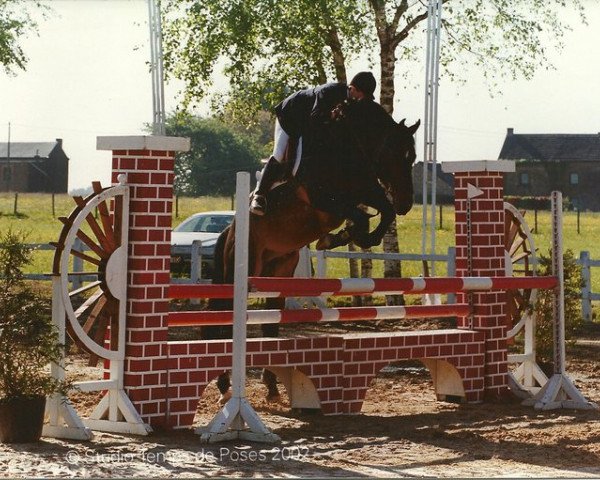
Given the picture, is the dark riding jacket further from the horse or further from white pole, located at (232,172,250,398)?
white pole, located at (232,172,250,398)

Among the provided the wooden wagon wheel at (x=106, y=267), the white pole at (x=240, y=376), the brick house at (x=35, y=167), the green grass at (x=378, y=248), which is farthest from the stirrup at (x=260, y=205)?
the brick house at (x=35, y=167)

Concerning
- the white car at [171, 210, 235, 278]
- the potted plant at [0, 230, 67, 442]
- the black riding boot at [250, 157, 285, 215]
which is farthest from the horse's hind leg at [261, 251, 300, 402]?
the white car at [171, 210, 235, 278]

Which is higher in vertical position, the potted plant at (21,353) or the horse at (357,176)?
the horse at (357,176)

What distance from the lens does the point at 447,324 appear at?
16.3 metres

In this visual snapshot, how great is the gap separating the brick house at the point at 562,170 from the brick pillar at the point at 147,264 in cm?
7258

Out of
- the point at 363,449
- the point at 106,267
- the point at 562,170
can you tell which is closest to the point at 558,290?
the point at 363,449

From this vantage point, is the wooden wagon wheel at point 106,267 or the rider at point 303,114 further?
the rider at point 303,114

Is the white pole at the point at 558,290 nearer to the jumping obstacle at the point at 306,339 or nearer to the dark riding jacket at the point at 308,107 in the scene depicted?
the jumping obstacle at the point at 306,339

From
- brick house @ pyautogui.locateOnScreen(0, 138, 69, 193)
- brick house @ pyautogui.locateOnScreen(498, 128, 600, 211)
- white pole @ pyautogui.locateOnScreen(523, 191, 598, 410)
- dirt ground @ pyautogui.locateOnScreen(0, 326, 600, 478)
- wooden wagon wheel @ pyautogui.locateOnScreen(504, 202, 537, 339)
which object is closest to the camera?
dirt ground @ pyautogui.locateOnScreen(0, 326, 600, 478)

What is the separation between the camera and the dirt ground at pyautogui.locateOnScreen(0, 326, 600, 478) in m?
6.11

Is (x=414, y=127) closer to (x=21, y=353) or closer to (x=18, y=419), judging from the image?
(x=21, y=353)

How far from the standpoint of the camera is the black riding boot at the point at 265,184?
8.90 meters

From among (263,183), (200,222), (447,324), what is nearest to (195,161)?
(200,222)

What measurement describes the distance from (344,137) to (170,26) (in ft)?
44.0
